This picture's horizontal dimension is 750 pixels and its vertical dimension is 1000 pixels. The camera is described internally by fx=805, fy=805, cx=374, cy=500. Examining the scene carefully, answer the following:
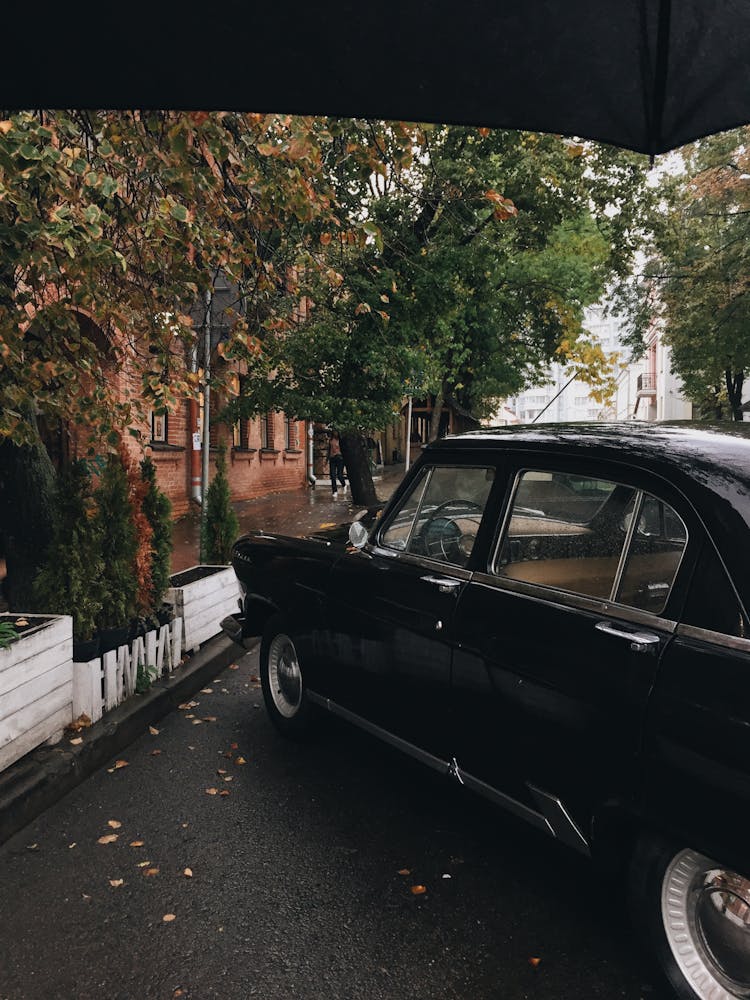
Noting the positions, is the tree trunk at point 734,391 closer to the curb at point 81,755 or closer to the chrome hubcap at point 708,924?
the curb at point 81,755

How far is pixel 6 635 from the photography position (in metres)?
4.18

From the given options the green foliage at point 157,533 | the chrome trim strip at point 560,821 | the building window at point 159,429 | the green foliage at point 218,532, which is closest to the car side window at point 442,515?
the chrome trim strip at point 560,821

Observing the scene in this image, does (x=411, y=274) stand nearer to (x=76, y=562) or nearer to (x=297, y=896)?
(x=76, y=562)

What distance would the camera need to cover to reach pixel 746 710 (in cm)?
213

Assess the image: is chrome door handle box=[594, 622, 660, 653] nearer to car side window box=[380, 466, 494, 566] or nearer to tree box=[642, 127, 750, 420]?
car side window box=[380, 466, 494, 566]

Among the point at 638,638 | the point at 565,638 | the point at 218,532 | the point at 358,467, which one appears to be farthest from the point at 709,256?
the point at 638,638

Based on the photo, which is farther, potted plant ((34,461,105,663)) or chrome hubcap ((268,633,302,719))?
potted plant ((34,461,105,663))

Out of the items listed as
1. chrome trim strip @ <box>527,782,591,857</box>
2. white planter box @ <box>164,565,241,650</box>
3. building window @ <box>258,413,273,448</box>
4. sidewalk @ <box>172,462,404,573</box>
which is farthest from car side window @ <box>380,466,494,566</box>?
building window @ <box>258,413,273,448</box>

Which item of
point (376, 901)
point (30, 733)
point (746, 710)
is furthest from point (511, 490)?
point (30, 733)

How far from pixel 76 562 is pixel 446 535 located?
8.75 ft

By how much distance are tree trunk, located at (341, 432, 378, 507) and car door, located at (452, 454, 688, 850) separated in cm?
1472

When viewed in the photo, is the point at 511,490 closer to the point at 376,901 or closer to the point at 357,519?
the point at 357,519

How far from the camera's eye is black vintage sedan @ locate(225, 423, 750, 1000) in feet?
7.51

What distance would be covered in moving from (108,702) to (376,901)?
8.31 feet
